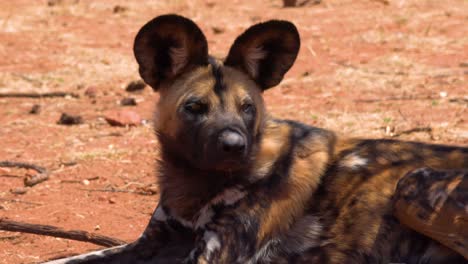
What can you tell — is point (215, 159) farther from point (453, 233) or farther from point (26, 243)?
point (26, 243)

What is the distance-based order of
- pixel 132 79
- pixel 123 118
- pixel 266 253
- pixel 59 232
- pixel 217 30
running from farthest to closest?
1. pixel 217 30
2. pixel 132 79
3. pixel 123 118
4. pixel 59 232
5. pixel 266 253

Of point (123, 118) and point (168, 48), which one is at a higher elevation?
point (168, 48)

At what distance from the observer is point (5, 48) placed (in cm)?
892

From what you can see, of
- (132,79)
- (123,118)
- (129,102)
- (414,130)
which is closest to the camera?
(414,130)

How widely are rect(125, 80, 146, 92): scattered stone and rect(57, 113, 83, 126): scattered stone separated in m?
1.08

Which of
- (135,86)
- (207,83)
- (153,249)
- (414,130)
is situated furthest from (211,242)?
(135,86)

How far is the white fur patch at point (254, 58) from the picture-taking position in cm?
328

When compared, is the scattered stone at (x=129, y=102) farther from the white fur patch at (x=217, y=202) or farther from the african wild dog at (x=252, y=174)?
the white fur patch at (x=217, y=202)

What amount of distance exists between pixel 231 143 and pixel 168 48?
1.68 feet

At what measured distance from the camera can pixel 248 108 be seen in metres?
3.20

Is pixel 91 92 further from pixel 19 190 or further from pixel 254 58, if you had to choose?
pixel 254 58

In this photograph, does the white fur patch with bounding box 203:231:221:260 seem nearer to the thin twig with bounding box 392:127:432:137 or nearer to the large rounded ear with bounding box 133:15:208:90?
the large rounded ear with bounding box 133:15:208:90

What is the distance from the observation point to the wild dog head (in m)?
3.07

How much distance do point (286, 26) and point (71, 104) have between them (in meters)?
4.03
